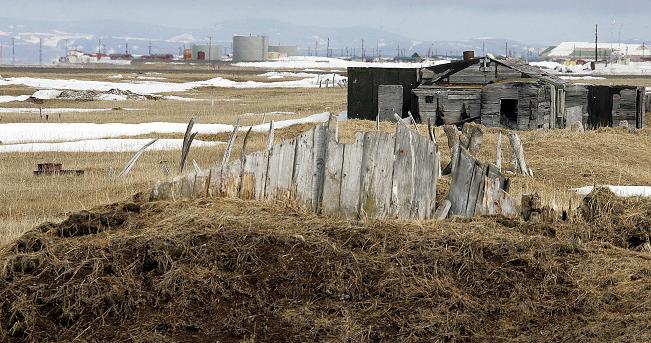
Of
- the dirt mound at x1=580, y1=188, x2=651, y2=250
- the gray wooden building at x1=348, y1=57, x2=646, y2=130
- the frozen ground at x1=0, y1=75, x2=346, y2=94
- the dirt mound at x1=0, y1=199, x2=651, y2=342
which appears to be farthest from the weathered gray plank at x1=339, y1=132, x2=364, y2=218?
the frozen ground at x1=0, y1=75, x2=346, y2=94

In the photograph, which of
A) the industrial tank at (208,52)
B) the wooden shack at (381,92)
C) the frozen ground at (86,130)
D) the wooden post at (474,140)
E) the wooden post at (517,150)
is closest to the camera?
the wooden post at (474,140)

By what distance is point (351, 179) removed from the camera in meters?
9.53

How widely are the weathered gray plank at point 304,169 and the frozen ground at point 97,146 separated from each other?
47.4 feet

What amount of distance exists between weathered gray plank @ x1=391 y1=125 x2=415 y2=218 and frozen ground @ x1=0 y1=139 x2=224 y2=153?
1488cm

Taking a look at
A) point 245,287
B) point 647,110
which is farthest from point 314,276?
point 647,110

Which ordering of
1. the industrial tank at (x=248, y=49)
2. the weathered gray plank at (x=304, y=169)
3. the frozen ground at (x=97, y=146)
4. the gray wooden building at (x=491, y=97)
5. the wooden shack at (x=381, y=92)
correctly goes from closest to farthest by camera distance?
1. the weathered gray plank at (x=304, y=169)
2. the frozen ground at (x=97, y=146)
3. the gray wooden building at (x=491, y=97)
4. the wooden shack at (x=381, y=92)
5. the industrial tank at (x=248, y=49)

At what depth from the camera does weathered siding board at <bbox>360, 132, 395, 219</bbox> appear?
9453 millimetres

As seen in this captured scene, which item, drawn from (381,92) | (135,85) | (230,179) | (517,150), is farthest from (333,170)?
(135,85)

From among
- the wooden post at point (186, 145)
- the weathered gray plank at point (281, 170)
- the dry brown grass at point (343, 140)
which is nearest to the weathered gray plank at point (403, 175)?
the weathered gray plank at point (281, 170)

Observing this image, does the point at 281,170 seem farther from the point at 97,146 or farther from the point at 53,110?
the point at 53,110

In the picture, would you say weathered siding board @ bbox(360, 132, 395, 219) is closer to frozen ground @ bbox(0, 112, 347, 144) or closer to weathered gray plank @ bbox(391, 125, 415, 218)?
weathered gray plank @ bbox(391, 125, 415, 218)

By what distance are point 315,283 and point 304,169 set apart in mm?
1785

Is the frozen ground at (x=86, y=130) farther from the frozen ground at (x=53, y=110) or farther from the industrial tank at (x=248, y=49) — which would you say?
the industrial tank at (x=248, y=49)

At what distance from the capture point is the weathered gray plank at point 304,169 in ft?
31.5
